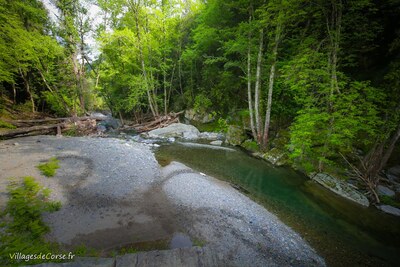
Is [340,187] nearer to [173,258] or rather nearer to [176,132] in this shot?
[173,258]

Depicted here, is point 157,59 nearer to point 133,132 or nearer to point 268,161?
point 133,132

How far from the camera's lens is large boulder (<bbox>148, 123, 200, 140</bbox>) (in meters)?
17.6

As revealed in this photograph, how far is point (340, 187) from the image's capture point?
325 inches

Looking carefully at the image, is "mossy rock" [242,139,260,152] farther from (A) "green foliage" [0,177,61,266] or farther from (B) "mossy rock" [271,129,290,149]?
(A) "green foliage" [0,177,61,266]

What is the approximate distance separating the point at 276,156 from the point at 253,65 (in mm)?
7894

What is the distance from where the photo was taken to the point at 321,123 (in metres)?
9.10

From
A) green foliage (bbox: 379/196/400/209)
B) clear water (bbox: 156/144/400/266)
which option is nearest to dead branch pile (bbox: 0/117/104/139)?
clear water (bbox: 156/144/400/266)

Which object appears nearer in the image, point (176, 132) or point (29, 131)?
point (29, 131)

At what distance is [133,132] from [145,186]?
13.9 meters

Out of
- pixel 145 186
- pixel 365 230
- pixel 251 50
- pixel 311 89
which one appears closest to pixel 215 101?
pixel 251 50

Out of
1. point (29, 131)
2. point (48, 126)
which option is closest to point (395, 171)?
point (48, 126)

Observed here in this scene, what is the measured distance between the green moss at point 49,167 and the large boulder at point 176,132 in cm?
1026

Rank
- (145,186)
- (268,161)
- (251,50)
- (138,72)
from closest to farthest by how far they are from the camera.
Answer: (145,186)
(268,161)
(251,50)
(138,72)

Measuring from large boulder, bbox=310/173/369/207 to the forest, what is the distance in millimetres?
530
